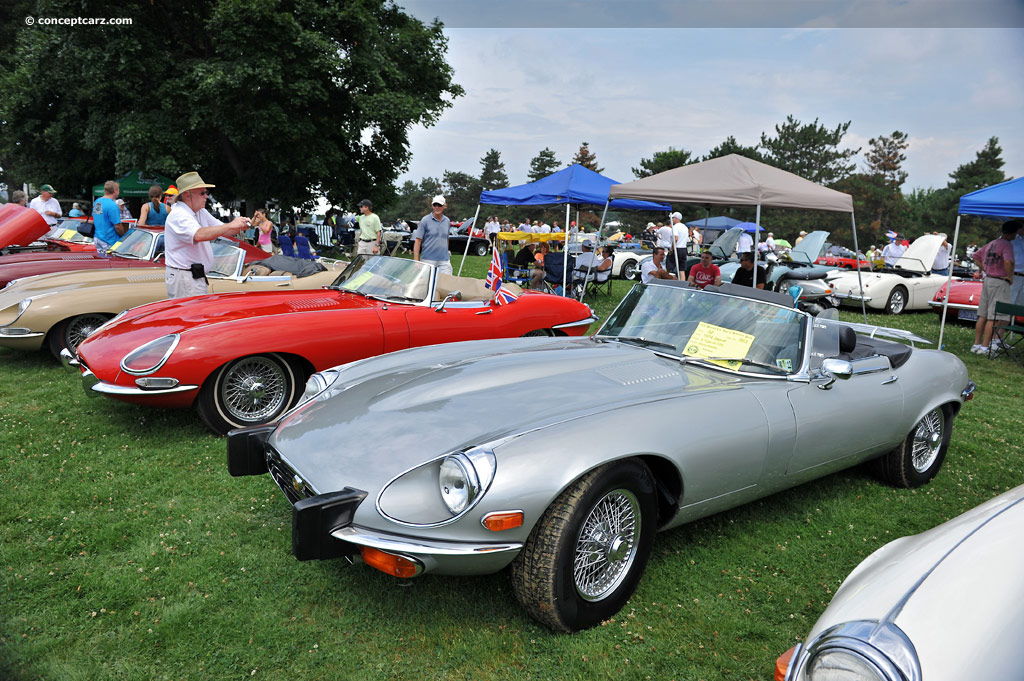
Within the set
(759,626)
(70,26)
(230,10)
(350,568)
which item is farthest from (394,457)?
(70,26)

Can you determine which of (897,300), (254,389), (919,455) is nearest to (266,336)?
(254,389)

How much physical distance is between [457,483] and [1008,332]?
1005cm

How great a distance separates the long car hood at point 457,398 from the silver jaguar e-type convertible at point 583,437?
0.5 inches

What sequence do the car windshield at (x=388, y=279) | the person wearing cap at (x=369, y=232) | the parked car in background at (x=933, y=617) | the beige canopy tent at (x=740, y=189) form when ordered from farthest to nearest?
the person wearing cap at (x=369, y=232), the beige canopy tent at (x=740, y=189), the car windshield at (x=388, y=279), the parked car in background at (x=933, y=617)

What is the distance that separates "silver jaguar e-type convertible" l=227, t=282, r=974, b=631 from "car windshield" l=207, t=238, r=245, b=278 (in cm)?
444

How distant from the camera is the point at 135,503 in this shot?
A: 363 centimetres

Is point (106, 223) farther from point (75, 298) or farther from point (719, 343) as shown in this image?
point (719, 343)

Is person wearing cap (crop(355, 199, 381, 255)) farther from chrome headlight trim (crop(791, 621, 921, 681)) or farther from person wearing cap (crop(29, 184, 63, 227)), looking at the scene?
chrome headlight trim (crop(791, 621, 921, 681))

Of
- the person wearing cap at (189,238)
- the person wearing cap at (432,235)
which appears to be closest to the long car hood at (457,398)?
the person wearing cap at (189,238)

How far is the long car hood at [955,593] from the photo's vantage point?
1.49m

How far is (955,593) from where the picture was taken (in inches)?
66.6

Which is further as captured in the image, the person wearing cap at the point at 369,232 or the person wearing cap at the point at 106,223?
the person wearing cap at the point at 369,232

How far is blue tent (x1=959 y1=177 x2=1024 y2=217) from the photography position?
8.20 m

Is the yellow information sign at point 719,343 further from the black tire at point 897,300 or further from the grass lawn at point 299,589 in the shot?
the black tire at point 897,300
